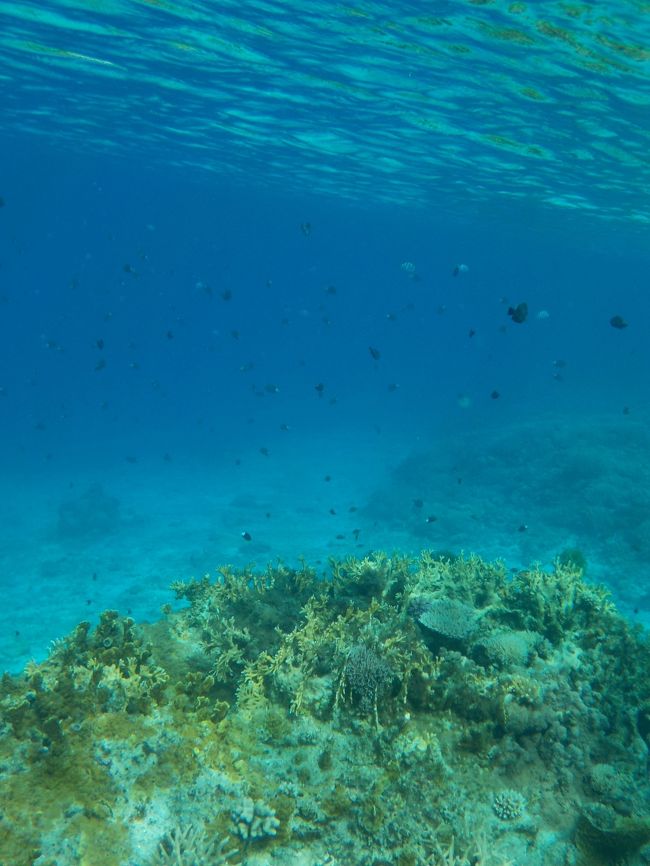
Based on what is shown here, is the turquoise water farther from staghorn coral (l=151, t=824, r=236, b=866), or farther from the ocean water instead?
staghorn coral (l=151, t=824, r=236, b=866)

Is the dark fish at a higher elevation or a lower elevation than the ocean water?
lower

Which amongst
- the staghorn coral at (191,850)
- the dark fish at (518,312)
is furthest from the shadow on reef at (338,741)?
the dark fish at (518,312)

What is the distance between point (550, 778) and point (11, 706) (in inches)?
188

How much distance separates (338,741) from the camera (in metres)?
5.18

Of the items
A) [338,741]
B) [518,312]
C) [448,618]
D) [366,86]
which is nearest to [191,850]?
[338,741]

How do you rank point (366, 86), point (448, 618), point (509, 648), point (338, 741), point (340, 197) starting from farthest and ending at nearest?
point (340, 197), point (366, 86), point (448, 618), point (509, 648), point (338, 741)

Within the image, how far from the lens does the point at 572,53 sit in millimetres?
15070

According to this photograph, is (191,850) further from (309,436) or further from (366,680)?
(309,436)

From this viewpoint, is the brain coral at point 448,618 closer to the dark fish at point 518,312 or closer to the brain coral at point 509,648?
the brain coral at point 509,648

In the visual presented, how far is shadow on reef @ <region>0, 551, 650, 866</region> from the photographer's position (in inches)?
172

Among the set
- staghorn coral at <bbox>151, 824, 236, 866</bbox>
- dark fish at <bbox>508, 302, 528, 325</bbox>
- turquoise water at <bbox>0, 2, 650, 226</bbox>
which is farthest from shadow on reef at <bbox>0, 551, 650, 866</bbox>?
turquoise water at <bbox>0, 2, 650, 226</bbox>

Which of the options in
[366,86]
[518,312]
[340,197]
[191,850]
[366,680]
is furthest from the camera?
[340,197]

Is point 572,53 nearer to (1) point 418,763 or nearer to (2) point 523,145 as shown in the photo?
(2) point 523,145

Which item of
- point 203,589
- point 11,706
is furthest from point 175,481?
point 11,706
